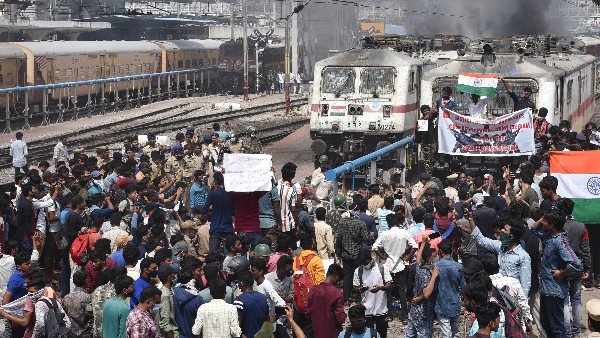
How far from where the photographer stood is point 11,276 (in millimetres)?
10133

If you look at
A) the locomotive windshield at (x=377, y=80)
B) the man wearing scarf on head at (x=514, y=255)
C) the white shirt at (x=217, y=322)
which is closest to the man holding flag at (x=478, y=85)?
the locomotive windshield at (x=377, y=80)

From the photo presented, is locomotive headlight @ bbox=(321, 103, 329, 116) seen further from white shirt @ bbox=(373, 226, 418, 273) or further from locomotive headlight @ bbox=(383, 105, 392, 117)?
white shirt @ bbox=(373, 226, 418, 273)

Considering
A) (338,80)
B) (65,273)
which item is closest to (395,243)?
(65,273)

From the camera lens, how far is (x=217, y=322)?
29.1ft

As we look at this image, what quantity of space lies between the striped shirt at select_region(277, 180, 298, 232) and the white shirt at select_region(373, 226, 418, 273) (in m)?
1.62

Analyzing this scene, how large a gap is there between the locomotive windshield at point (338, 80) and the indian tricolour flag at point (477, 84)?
165 inches

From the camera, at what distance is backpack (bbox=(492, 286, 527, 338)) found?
8.73 metres

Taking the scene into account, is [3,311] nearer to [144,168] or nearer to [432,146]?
[144,168]

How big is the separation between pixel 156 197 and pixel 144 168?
264 centimetres

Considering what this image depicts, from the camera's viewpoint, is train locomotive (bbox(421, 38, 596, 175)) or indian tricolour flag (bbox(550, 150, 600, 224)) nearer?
indian tricolour flag (bbox(550, 150, 600, 224))

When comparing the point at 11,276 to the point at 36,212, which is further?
the point at 36,212

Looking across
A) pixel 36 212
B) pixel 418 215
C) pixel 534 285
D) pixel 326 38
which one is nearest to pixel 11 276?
pixel 36 212

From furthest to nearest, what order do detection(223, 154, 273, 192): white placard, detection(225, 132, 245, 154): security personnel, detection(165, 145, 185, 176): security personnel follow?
detection(225, 132, 245, 154): security personnel
detection(165, 145, 185, 176): security personnel
detection(223, 154, 273, 192): white placard

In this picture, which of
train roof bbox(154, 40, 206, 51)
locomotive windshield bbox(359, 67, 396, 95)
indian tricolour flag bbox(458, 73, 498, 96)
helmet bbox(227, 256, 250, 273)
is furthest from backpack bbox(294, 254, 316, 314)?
train roof bbox(154, 40, 206, 51)
